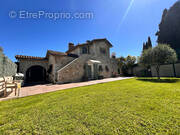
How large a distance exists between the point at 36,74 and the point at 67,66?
8.20m

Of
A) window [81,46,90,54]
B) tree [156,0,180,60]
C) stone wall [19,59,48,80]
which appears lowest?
stone wall [19,59,48,80]

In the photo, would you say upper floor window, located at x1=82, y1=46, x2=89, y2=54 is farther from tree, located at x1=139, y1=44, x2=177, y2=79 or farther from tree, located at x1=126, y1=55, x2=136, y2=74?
tree, located at x1=126, y1=55, x2=136, y2=74

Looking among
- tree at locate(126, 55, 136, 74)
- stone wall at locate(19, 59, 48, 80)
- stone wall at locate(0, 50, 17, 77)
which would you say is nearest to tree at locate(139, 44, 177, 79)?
tree at locate(126, 55, 136, 74)

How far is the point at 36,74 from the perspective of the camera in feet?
49.1

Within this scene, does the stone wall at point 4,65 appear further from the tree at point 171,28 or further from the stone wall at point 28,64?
the tree at point 171,28

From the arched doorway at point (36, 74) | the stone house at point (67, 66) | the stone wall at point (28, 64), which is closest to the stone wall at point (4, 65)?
the stone house at point (67, 66)

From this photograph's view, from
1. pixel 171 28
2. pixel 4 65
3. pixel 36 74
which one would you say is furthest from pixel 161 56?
pixel 171 28

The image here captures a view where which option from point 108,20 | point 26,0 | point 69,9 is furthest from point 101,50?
Result: point 26,0

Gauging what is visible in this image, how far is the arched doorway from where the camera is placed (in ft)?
45.7

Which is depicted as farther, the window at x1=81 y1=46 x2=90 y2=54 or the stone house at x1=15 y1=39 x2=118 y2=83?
the window at x1=81 y1=46 x2=90 y2=54

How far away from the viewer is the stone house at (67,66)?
12.4 meters

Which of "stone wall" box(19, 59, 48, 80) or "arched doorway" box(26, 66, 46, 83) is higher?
"stone wall" box(19, 59, 48, 80)

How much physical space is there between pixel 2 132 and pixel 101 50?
20105 millimetres

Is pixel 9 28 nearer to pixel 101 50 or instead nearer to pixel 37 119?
pixel 37 119
